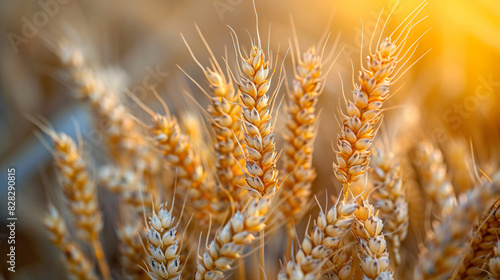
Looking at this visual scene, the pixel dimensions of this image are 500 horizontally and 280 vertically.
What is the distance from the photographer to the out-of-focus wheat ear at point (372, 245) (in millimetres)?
712

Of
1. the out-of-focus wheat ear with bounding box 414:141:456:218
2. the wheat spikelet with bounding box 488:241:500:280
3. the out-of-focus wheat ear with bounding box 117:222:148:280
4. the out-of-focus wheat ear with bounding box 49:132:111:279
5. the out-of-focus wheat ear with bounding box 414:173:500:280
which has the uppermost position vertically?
the out-of-focus wheat ear with bounding box 49:132:111:279

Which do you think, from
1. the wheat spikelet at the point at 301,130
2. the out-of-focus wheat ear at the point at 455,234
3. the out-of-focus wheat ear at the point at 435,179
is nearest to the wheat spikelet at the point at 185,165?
the wheat spikelet at the point at 301,130

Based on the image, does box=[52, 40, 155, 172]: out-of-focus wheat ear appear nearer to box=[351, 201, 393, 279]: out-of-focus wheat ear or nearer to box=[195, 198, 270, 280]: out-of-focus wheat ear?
box=[195, 198, 270, 280]: out-of-focus wheat ear

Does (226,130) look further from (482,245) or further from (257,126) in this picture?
(482,245)

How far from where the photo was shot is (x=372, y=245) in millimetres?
718

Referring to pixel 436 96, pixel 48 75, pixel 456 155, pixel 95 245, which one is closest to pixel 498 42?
pixel 436 96

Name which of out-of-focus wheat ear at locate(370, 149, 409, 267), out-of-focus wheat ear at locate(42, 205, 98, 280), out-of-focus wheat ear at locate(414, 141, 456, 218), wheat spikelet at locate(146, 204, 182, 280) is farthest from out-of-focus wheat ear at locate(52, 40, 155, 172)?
out-of-focus wheat ear at locate(414, 141, 456, 218)

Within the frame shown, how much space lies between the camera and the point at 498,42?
161cm

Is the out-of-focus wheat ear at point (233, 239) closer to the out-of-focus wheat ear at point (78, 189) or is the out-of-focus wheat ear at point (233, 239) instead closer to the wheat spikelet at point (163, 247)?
the wheat spikelet at point (163, 247)

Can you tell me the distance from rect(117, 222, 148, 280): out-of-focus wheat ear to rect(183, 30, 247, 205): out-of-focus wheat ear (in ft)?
0.95

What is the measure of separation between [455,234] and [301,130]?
364mm

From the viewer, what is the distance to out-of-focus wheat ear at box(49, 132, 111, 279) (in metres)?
1.06

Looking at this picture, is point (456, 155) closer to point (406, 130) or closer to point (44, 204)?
point (406, 130)

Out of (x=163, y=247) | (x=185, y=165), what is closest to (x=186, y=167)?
(x=185, y=165)
